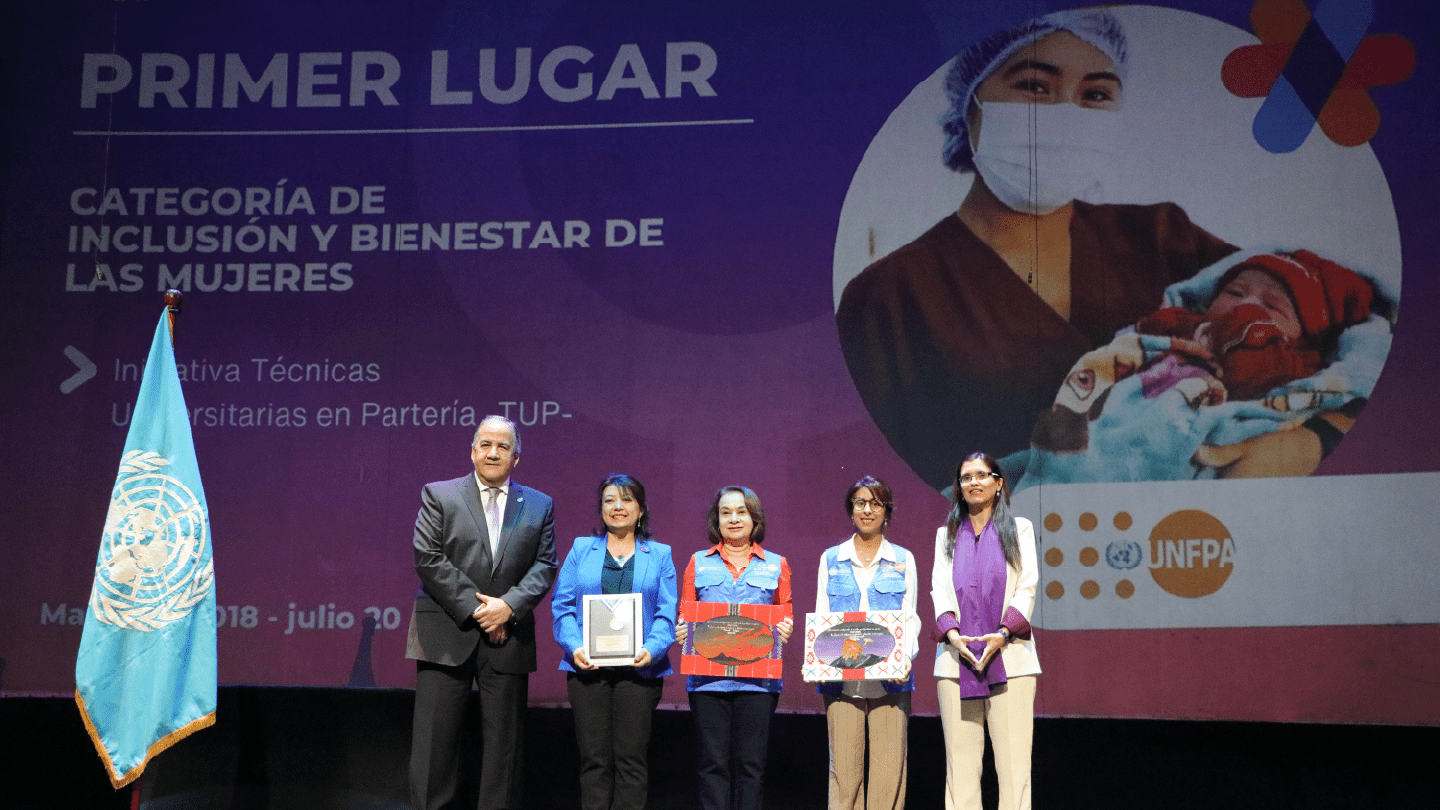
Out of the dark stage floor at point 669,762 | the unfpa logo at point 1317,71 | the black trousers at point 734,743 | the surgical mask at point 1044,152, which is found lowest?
the dark stage floor at point 669,762

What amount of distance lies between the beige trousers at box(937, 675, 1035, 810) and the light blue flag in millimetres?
2636

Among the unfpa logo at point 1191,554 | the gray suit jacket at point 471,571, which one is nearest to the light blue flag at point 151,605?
the gray suit jacket at point 471,571

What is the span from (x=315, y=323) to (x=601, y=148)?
1574mm

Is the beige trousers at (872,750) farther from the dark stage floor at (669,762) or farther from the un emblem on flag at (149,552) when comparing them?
the un emblem on flag at (149,552)

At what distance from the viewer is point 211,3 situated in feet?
19.1

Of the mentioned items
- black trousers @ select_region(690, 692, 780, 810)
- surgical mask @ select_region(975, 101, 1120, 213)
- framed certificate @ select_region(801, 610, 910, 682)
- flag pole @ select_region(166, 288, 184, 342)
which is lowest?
black trousers @ select_region(690, 692, 780, 810)

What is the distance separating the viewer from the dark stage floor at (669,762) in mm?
4891

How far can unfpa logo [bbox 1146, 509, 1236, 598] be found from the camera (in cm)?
518

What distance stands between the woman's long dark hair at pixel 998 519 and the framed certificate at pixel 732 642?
699 mm

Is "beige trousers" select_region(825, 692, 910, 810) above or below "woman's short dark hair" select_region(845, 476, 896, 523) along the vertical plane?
below

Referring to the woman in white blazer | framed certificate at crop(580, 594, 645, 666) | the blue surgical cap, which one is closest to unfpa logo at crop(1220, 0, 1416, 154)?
the blue surgical cap

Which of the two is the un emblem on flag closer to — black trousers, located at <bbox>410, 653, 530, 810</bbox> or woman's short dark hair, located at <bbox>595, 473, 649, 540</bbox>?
black trousers, located at <bbox>410, 653, 530, 810</bbox>

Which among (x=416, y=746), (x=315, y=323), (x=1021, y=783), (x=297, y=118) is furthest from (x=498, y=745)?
(x=297, y=118)

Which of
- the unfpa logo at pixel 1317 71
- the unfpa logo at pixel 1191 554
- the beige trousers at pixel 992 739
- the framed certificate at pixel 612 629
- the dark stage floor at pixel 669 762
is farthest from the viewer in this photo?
the unfpa logo at pixel 1317 71
